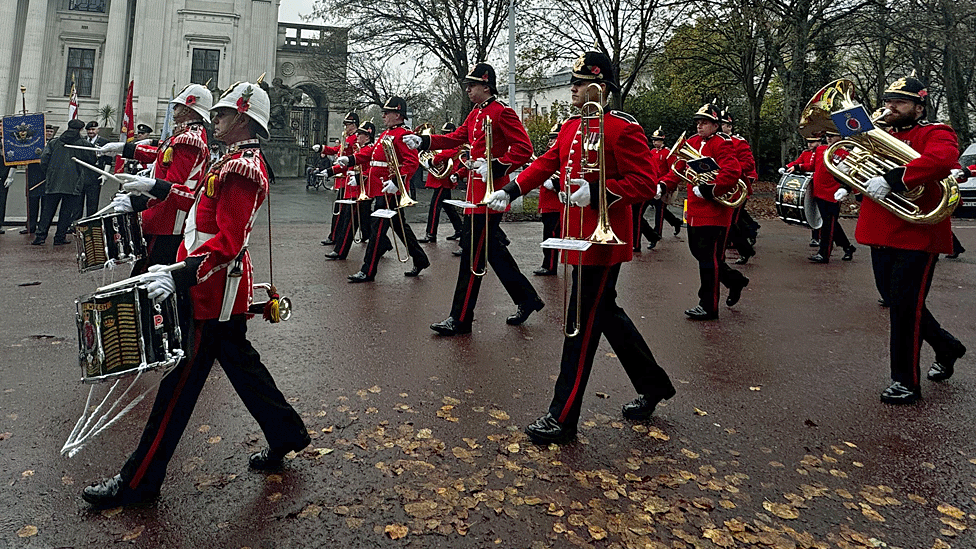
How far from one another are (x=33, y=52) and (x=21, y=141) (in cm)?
3247

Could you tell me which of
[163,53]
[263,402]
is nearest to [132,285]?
[263,402]

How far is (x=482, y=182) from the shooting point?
685cm

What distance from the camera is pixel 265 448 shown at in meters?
3.88

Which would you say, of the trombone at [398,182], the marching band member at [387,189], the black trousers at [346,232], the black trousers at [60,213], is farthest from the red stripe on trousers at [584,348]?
the black trousers at [60,213]

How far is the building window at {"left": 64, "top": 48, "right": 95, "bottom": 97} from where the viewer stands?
41312 millimetres

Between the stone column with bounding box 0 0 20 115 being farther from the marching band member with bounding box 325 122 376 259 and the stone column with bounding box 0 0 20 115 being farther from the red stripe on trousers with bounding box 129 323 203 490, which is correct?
the red stripe on trousers with bounding box 129 323 203 490

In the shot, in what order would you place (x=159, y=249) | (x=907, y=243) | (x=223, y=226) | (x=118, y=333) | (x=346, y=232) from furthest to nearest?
(x=346, y=232) → (x=159, y=249) → (x=907, y=243) → (x=223, y=226) → (x=118, y=333)

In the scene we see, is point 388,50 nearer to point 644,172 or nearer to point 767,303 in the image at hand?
point 767,303

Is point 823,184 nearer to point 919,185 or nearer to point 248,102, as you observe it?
point 919,185

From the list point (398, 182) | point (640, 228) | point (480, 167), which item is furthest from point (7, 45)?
point (480, 167)

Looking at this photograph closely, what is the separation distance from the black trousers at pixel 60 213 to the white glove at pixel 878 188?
1204 centimetres

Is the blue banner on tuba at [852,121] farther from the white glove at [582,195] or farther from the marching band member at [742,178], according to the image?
the marching band member at [742,178]

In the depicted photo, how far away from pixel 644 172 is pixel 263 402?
2.43m

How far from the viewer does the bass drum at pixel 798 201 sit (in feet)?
35.8
